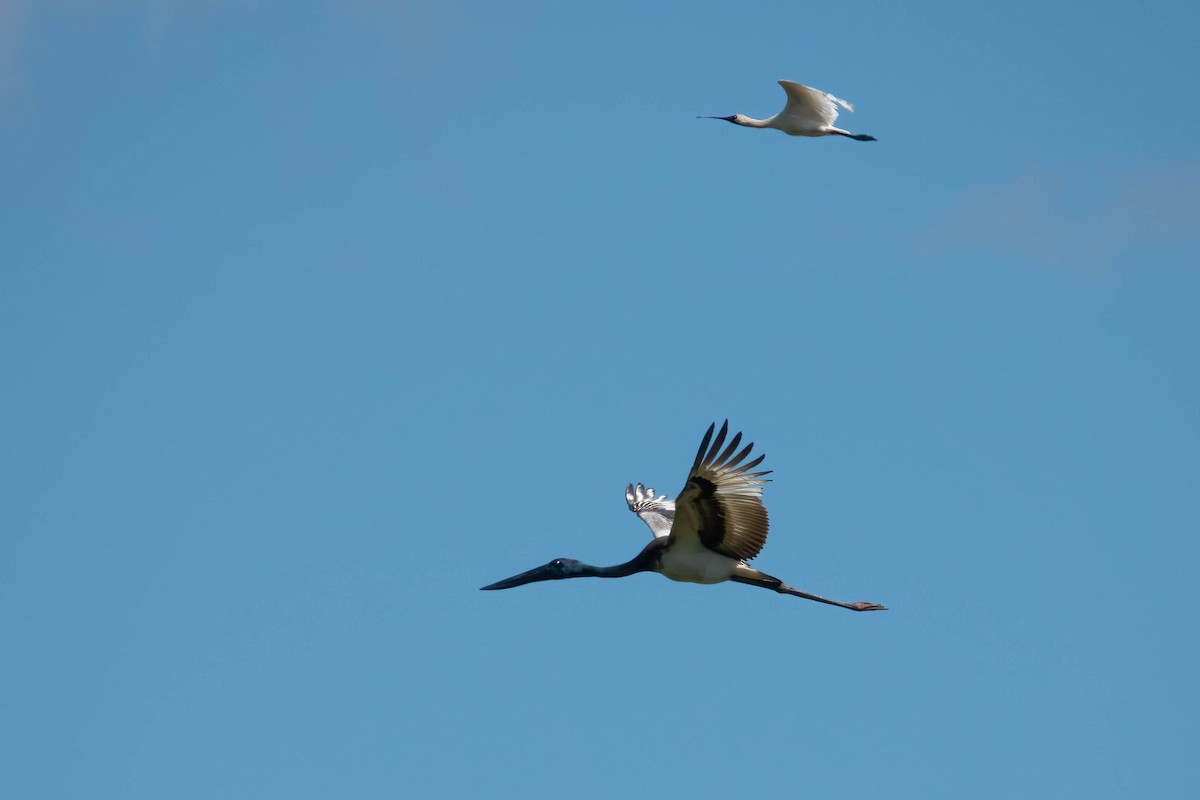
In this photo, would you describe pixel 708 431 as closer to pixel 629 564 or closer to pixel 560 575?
pixel 629 564

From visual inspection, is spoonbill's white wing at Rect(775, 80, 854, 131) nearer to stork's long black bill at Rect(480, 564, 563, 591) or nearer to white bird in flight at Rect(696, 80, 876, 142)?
white bird in flight at Rect(696, 80, 876, 142)

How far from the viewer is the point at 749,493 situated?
26969 mm

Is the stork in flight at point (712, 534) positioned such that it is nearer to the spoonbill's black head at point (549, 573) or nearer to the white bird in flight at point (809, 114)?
the spoonbill's black head at point (549, 573)

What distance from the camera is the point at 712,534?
1097 inches

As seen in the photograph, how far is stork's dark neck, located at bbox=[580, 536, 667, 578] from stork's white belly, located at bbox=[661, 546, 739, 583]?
229 mm

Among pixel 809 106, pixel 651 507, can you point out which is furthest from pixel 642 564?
pixel 809 106

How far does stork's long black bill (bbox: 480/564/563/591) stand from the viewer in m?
31.3

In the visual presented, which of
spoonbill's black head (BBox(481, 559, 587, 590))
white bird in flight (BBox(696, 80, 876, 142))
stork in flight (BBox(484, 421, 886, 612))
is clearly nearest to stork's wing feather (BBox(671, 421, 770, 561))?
stork in flight (BBox(484, 421, 886, 612))

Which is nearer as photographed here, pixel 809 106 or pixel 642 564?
pixel 642 564

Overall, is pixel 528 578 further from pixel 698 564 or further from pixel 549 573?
pixel 698 564

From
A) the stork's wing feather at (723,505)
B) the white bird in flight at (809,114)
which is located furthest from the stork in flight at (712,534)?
the white bird in flight at (809,114)

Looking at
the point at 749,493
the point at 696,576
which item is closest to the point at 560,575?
the point at 696,576

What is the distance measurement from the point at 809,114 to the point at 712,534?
13162 millimetres

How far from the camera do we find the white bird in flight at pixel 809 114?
121 ft
